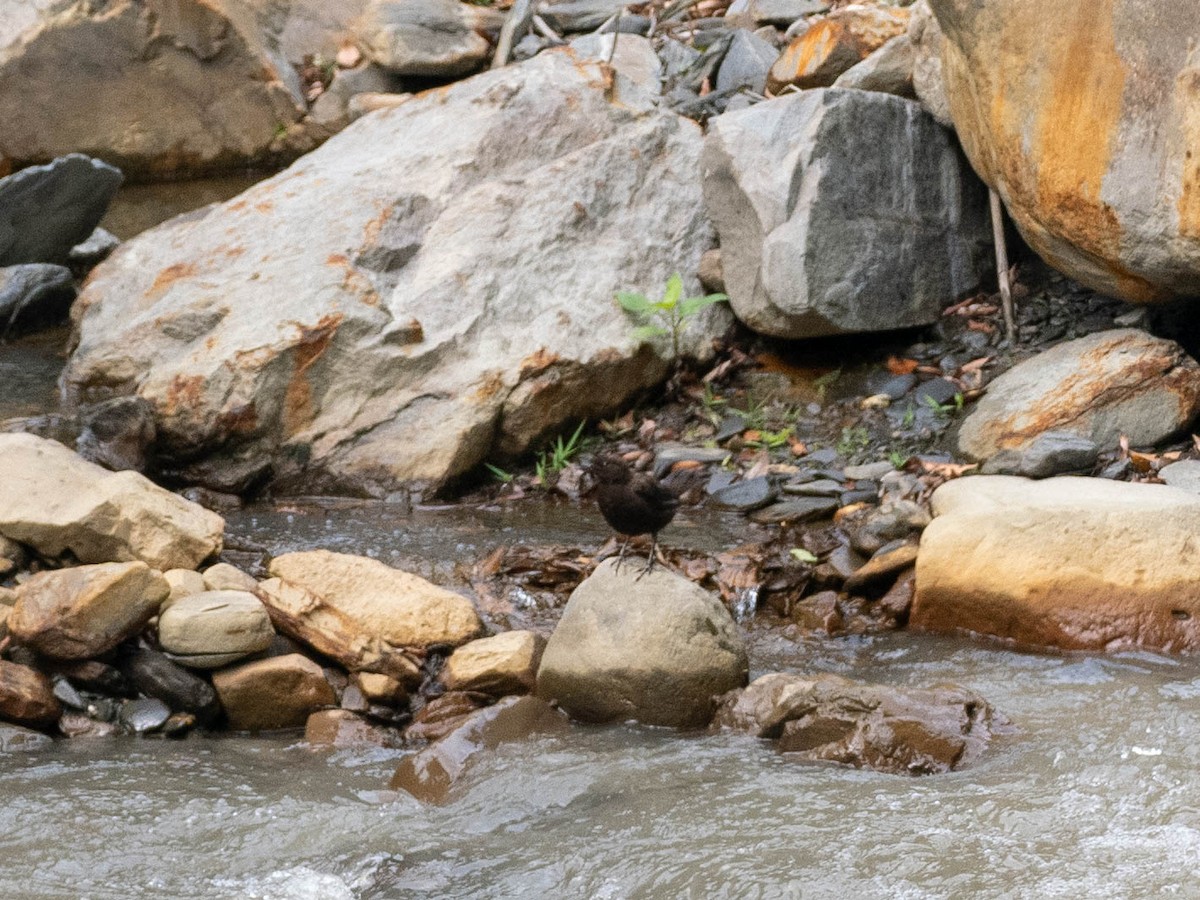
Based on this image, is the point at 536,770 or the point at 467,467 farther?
the point at 467,467

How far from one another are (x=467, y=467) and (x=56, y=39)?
6232 millimetres

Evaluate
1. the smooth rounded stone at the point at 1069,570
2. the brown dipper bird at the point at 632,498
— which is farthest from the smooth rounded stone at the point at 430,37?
the smooth rounded stone at the point at 1069,570

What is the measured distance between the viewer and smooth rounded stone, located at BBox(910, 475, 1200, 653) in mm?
5191

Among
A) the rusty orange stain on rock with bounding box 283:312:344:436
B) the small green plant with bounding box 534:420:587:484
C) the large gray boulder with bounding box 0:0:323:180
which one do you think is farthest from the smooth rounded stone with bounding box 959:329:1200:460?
the large gray boulder with bounding box 0:0:323:180

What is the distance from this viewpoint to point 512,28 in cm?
1116

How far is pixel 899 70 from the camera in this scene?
26.2 feet

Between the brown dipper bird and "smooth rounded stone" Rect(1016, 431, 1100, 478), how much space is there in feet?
6.05

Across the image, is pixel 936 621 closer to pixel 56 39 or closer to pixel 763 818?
pixel 763 818

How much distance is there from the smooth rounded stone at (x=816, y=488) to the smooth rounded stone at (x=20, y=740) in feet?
11.7

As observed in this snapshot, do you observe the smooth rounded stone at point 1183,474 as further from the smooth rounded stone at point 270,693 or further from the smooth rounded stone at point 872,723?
the smooth rounded stone at point 270,693

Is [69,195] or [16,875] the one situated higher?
[69,195]

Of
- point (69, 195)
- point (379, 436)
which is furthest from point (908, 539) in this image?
point (69, 195)

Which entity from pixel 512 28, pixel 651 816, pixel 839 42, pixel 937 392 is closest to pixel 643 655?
pixel 651 816

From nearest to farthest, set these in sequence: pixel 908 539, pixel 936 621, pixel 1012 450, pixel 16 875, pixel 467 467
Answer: pixel 16 875
pixel 936 621
pixel 908 539
pixel 1012 450
pixel 467 467
